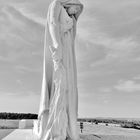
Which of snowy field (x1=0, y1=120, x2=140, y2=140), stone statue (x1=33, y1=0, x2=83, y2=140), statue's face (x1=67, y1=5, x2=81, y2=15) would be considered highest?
statue's face (x1=67, y1=5, x2=81, y2=15)

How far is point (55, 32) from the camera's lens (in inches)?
201

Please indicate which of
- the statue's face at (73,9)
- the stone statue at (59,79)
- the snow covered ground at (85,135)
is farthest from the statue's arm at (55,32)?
the snow covered ground at (85,135)

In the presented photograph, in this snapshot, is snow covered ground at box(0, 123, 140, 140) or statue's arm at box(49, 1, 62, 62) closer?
statue's arm at box(49, 1, 62, 62)

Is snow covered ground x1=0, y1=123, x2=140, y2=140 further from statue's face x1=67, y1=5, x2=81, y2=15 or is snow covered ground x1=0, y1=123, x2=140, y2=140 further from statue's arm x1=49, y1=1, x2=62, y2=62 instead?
statue's face x1=67, y1=5, x2=81, y2=15

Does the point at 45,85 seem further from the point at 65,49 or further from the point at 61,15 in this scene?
the point at 61,15

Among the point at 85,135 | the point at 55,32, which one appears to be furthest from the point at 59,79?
the point at 85,135

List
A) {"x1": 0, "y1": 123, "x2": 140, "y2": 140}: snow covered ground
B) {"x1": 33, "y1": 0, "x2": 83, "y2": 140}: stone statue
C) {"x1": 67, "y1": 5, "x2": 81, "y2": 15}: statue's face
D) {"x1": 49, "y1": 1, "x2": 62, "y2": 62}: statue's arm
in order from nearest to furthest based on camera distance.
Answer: {"x1": 33, "y1": 0, "x2": 83, "y2": 140}: stone statue → {"x1": 49, "y1": 1, "x2": 62, "y2": 62}: statue's arm → {"x1": 67, "y1": 5, "x2": 81, "y2": 15}: statue's face → {"x1": 0, "y1": 123, "x2": 140, "y2": 140}: snow covered ground

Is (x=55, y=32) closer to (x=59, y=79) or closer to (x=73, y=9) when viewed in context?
(x=73, y=9)

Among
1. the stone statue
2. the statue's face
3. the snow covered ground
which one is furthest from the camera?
the snow covered ground

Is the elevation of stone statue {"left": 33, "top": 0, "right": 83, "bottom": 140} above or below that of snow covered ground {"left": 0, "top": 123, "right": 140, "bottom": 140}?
above

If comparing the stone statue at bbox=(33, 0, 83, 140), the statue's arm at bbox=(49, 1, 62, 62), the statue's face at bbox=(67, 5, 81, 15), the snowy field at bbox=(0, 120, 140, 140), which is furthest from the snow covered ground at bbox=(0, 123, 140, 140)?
the statue's face at bbox=(67, 5, 81, 15)

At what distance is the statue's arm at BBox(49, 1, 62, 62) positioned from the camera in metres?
5.03

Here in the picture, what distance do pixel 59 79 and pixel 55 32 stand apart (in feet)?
3.36

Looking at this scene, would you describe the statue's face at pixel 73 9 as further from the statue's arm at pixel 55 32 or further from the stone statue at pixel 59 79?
the statue's arm at pixel 55 32
